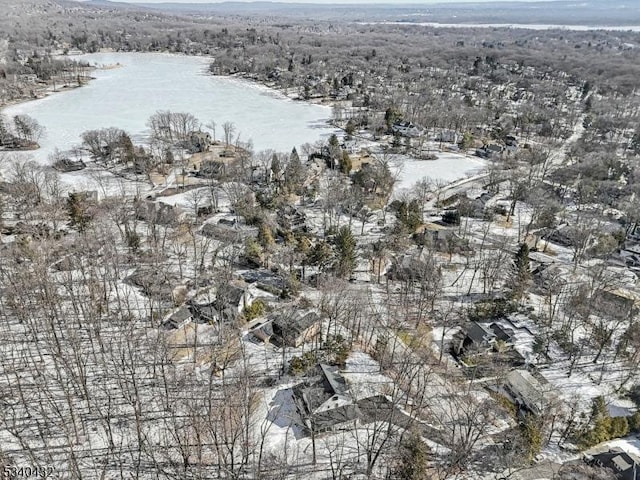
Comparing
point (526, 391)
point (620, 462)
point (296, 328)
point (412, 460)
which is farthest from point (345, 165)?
point (620, 462)

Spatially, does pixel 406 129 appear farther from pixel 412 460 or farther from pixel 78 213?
pixel 412 460

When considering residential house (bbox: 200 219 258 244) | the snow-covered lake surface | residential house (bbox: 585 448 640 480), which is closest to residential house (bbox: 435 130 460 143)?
the snow-covered lake surface

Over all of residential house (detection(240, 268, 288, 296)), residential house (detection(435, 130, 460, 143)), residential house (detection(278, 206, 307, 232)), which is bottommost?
residential house (detection(240, 268, 288, 296))

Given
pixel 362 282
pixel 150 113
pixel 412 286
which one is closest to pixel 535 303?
pixel 412 286

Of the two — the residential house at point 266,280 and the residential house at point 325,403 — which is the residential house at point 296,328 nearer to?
the residential house at point 325,403

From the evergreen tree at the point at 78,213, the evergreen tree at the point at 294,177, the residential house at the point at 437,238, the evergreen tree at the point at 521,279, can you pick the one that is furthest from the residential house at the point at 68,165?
the evergreen tree at the point at 521,279

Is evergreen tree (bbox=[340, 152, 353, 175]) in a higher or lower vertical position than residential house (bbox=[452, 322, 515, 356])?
higher

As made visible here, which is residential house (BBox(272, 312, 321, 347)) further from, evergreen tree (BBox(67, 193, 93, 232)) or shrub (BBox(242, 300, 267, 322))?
evergreen tree (BBox(67, 193, 93, 232))
